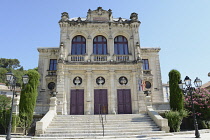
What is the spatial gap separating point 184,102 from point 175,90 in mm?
1876

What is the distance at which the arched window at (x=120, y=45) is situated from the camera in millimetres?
20250

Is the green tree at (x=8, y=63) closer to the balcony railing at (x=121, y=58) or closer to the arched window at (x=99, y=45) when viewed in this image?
the arched window at (x=99, y=45)

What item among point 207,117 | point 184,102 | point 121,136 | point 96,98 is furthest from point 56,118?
point 207,117

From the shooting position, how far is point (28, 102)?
48.0 ft

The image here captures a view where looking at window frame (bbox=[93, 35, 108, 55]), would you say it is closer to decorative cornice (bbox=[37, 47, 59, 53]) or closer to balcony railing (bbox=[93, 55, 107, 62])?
balcony railing (bbox=[93, 55, 107, 62])

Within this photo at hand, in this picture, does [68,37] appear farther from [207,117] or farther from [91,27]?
[207,117]

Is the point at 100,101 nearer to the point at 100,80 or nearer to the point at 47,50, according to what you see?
the point at 100,80

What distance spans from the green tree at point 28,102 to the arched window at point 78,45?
5802 mm

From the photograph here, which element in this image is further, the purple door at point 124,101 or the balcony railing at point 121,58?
the balcony railing at point 121,58

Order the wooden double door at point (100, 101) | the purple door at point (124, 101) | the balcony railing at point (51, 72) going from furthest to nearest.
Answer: the balcony railing at point (51, 72) < the purple door at point (124, 101) < the wooden double door at point (100, 101)

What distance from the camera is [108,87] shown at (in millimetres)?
18672

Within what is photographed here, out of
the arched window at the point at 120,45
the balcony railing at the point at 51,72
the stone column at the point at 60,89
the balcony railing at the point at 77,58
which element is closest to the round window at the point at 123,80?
the arched window at the point at 120,45

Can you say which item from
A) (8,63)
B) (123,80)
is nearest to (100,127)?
(123,80)

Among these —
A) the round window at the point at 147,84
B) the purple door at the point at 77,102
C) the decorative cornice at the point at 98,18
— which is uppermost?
the decorative cornice at the point at 98,18
